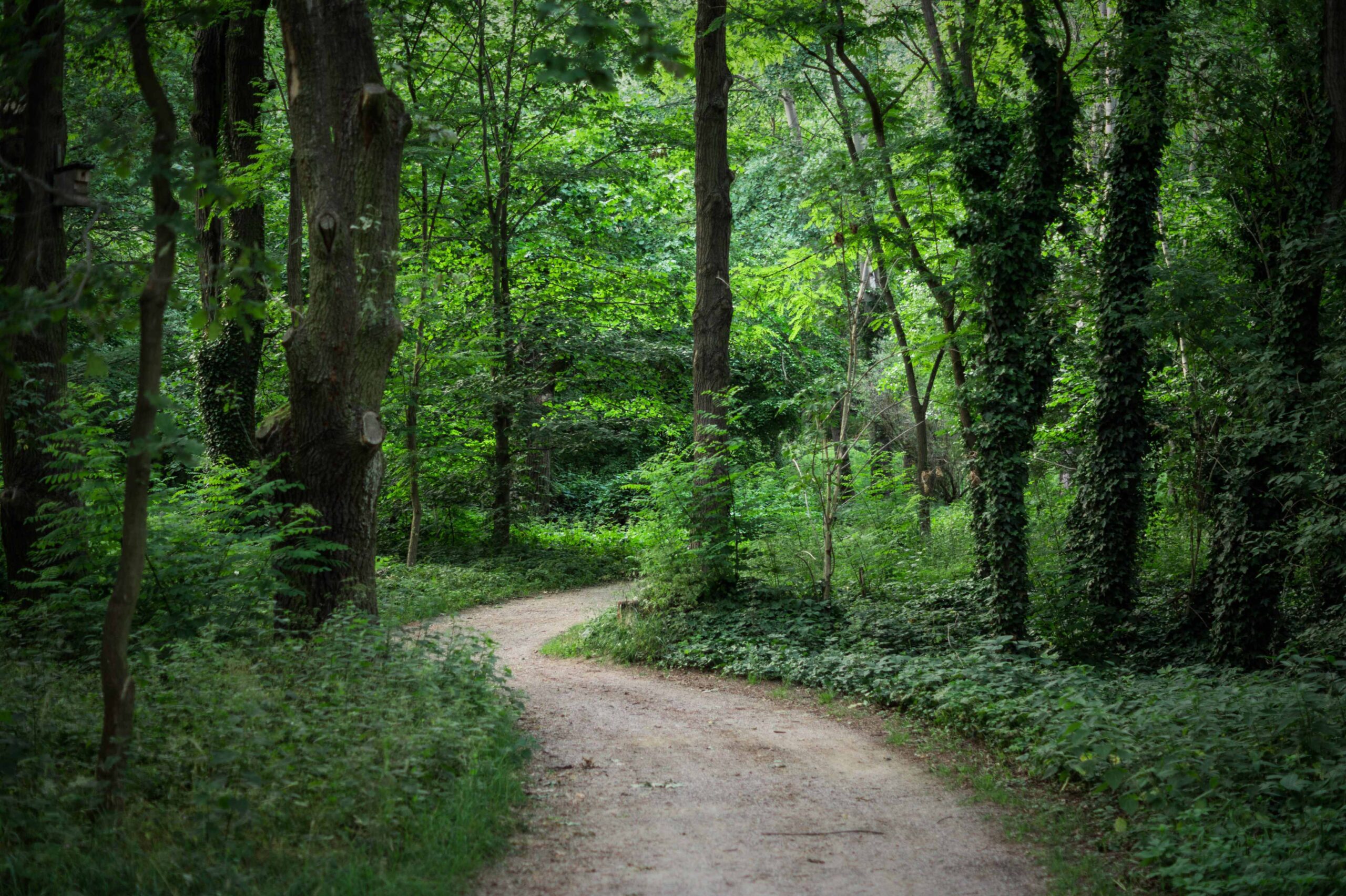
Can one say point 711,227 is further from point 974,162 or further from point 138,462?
point 138,462

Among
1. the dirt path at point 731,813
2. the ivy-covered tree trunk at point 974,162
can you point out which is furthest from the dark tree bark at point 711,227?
the dirt path at point 731,813

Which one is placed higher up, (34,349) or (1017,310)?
(1017,310)

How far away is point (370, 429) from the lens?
7.84m

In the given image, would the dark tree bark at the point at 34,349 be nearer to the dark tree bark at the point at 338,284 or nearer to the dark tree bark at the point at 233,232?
the dark tree bark at the point at 338,284

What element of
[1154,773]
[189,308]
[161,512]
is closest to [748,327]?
[189,308]

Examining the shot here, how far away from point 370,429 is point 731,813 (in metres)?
4.33

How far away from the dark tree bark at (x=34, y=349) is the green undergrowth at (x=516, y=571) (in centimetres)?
408

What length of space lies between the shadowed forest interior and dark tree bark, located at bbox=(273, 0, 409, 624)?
4cm

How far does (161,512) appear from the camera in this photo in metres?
8.45

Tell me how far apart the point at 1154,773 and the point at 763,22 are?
10648 millimetres

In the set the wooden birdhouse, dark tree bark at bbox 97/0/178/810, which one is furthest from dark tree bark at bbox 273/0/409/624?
dark tree bark at bbox 97/0/178/810

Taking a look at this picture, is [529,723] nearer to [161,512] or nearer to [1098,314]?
[161,512]

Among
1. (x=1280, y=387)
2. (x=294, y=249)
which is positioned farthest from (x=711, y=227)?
(x=1280, y=387)

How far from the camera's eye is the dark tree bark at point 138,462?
427 cm
